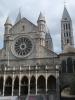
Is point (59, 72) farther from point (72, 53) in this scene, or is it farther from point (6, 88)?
point (6, 88)

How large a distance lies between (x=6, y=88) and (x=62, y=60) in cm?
1228

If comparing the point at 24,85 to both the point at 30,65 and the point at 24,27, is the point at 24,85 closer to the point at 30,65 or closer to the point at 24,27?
the point at 30,65

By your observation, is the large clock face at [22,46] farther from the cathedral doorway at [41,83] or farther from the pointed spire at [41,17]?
the cathedral doorway at [41,83]

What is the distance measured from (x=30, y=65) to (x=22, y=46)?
4919 mm

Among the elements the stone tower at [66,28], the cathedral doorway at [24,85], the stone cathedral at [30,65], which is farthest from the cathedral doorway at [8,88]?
the stone tower at [66,28]

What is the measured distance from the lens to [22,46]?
2015 inches

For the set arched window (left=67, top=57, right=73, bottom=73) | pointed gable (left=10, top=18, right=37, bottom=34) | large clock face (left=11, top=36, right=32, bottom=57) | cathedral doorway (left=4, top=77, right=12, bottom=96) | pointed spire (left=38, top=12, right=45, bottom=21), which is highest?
pointed spire (left=38, top=12, right=45, bottom=21)

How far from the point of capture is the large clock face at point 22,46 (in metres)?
50.8

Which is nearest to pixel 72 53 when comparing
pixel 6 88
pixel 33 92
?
pixel 33 92

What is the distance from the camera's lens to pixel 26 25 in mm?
52438

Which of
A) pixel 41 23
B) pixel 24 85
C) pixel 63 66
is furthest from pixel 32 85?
pixel 41 23

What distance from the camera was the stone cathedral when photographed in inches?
1791

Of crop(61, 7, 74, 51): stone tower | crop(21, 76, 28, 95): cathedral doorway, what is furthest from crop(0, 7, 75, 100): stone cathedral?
crop(61, 7, 74, 51): stone tower

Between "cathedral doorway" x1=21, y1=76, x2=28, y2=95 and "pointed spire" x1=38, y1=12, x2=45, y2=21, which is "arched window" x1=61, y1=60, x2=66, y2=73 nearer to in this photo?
"cathedral doorway" x1=21, y1=76, x2=28, y2=95
